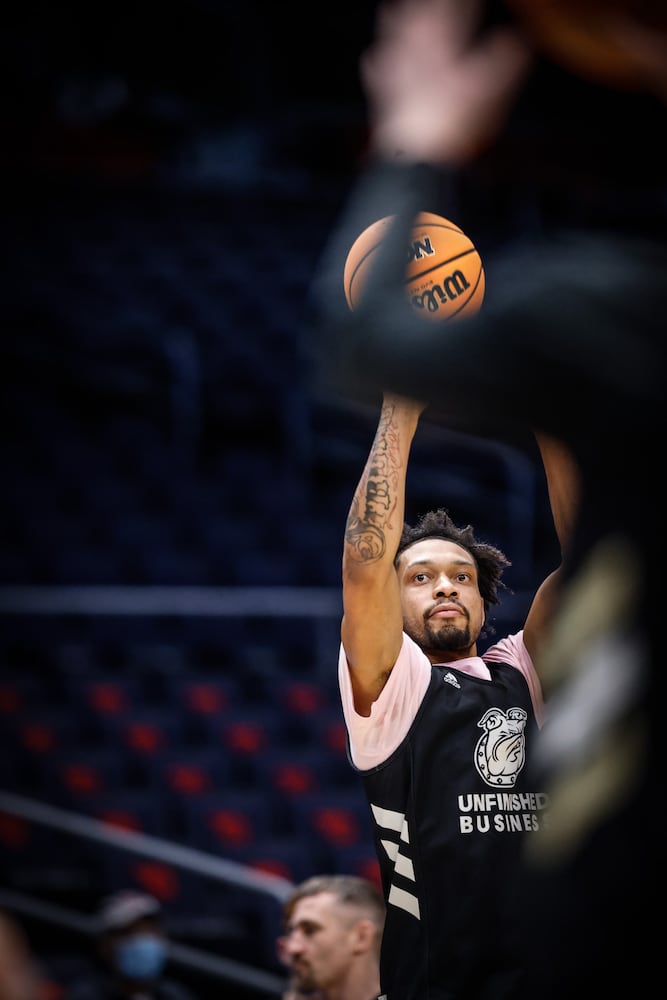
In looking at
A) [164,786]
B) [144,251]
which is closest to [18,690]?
[164,786]

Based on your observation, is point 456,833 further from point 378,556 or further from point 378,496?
point 378,496

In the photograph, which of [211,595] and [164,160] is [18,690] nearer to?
[211,595]

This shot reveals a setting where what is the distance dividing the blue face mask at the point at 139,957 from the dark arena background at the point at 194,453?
2.53ft

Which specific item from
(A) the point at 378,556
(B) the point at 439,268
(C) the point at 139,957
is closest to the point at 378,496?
(A) the point at 378,556

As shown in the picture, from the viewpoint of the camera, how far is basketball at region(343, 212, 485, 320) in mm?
1973

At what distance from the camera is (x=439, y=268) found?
2.11m

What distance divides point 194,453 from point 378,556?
7948 millimetres

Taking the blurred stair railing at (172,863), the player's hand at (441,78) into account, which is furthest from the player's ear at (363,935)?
the blurred stair railing at (172,863)

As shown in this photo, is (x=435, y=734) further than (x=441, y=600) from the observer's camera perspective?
No

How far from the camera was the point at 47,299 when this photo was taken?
37.2 feet

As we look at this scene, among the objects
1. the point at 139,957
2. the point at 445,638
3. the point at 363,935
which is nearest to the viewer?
A: the point at 445,638

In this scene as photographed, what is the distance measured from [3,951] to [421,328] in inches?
31.0

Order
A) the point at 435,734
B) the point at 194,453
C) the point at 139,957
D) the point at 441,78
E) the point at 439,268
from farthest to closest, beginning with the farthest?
the point at 194,453 → the point at 139,957 → the point at 435,734 → the point at 439,268 → the point at 441,78

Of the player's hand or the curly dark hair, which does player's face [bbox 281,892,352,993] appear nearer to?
the curly dark hair
